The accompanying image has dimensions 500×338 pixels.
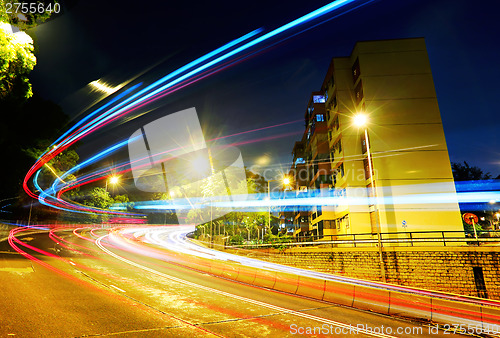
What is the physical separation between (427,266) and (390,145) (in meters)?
15.9

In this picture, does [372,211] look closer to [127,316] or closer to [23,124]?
[127,316]

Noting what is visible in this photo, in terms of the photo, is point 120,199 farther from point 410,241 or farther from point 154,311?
point 154,311

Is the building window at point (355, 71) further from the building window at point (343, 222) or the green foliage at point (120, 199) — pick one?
the green foliage at point (120, 199)

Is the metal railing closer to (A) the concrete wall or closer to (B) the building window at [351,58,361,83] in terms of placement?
(A) the concrete wall

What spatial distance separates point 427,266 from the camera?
18.7m

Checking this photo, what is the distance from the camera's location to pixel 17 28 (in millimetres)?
10984

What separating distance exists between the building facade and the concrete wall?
8.75 meters

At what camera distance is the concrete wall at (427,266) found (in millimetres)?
17125

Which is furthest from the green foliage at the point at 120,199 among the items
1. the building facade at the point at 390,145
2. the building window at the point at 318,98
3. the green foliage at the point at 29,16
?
the green foliage at the point at 29,16

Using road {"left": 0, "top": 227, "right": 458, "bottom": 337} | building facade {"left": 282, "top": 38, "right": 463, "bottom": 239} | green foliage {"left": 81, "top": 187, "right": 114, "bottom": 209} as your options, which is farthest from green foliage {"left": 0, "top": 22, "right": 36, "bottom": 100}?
green foliage {"left": 81, "top": 187, "right": 114, "bottom": 209}

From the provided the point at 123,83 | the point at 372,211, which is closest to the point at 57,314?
the point at 123,83

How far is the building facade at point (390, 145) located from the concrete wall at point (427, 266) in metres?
8.75

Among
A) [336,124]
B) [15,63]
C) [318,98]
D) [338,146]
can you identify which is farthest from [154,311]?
[318,98]

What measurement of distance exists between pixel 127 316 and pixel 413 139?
3290 centimetres
